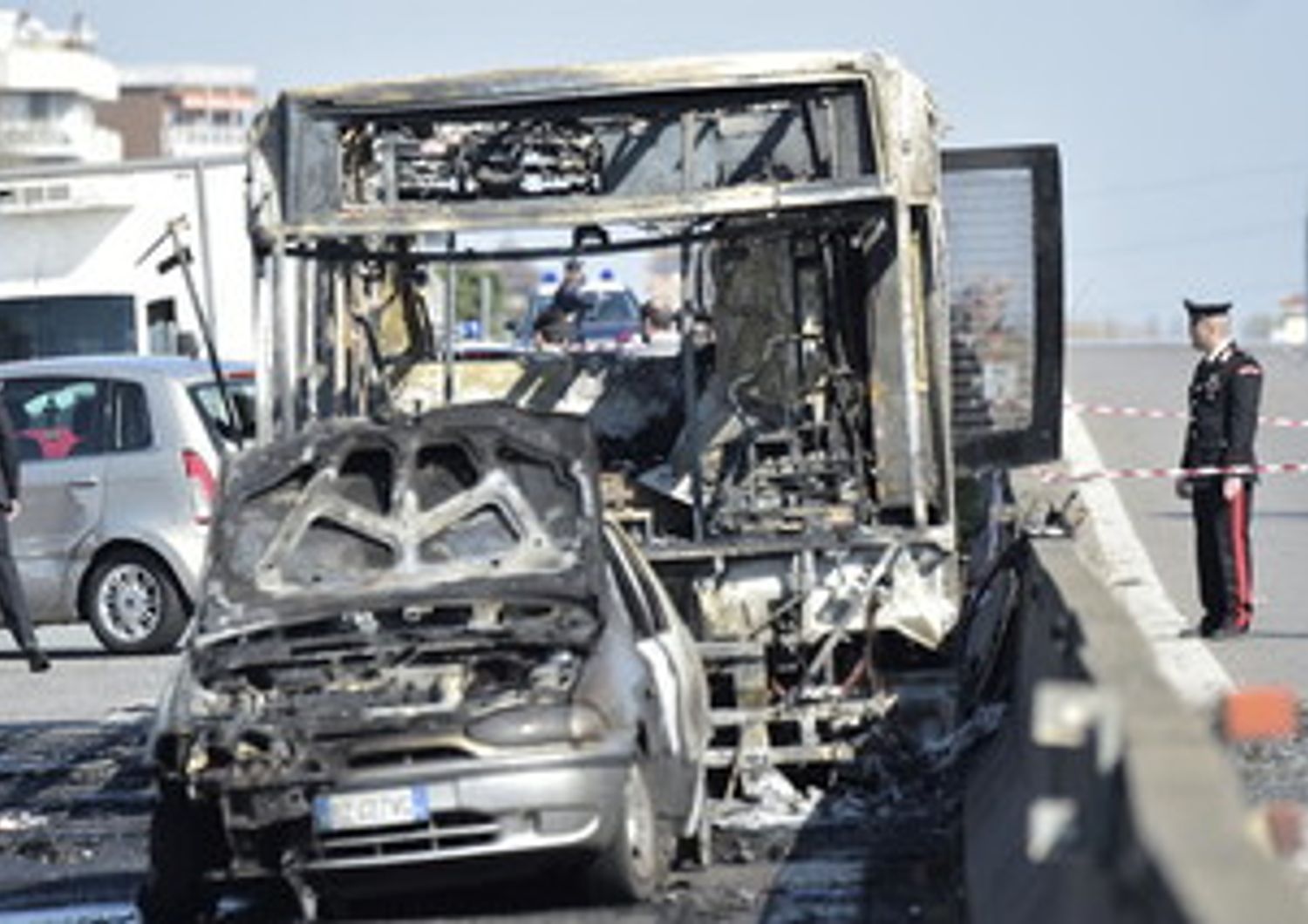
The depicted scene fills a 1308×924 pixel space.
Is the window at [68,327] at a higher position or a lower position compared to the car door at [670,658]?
Answer: lower

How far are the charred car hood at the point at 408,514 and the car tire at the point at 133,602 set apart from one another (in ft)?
24.7

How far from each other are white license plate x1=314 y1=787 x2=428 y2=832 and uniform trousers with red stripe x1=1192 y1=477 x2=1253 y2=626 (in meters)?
8.05

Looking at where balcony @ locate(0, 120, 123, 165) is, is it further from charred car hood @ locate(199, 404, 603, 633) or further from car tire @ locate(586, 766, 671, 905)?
car tire @ locate(586, 766, 671, 905)

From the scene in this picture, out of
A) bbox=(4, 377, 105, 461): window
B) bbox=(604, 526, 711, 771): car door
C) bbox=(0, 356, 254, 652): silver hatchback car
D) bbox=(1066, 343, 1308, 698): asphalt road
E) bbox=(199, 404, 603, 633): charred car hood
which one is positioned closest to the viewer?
bbox=(604, 526, 711, 771): car door

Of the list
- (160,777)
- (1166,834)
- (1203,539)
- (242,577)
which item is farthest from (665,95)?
(1166,834)

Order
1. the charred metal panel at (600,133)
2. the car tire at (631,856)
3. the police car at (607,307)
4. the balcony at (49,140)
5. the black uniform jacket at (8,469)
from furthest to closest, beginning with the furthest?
the balcony at (49,140), the police car at (607,307), the black uniform jacket at (8,469), the charred metal panel at (600,133), the car tire at (631,856)

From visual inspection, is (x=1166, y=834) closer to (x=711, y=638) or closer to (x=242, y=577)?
(x=242, y=577)

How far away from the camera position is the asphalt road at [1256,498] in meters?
17.1

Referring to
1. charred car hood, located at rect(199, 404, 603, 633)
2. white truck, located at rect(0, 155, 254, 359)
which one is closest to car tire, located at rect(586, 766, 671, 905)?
charred car hood, located at rect(199, 404, 603, 633)

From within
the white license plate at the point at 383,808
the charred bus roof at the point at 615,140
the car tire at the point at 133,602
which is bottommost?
the car tire at the point at 133,602

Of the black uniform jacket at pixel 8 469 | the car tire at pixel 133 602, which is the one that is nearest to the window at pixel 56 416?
the car tire at pixel 133 602

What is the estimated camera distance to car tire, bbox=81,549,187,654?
19.7 meters

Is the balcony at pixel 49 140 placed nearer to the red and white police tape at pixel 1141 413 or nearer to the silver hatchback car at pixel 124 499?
the red and white police tape at pixel 1141 413

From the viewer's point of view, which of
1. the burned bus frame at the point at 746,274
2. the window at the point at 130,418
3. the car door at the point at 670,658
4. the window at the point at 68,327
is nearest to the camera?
the car door at the point at 670,658
